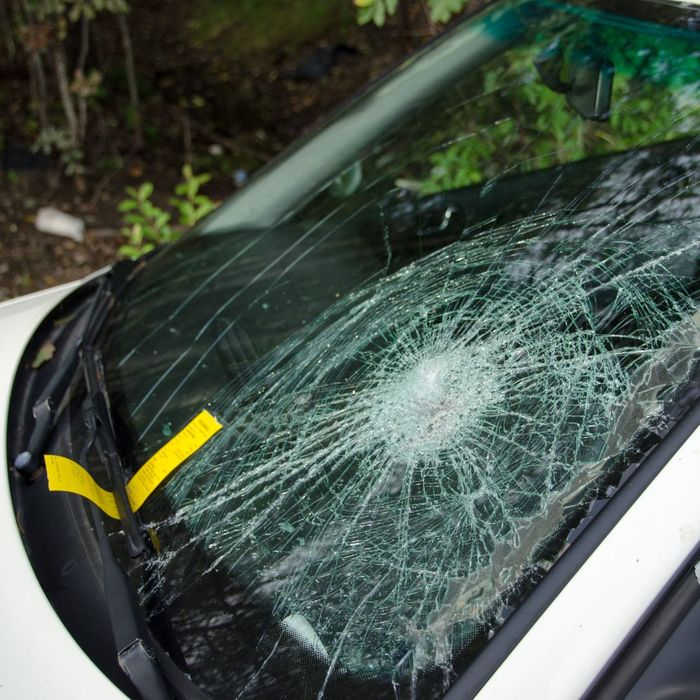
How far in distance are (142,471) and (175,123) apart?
158 inches

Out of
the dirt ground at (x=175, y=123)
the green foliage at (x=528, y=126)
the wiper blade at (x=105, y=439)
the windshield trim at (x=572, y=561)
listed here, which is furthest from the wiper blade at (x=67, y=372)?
the dirt ground at (x=175, y=123)

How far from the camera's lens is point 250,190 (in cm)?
233

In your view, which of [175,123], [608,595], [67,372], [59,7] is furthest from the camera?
[175,123]

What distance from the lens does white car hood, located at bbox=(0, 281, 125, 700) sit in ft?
4.47

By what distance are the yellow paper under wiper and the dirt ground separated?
265cm

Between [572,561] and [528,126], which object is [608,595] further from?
[528,126]

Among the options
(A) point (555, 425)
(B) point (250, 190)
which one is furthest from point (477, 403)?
(B) point (250, 190)

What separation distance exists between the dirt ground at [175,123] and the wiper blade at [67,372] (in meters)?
2.11

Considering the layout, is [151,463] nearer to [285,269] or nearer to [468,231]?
[285,269]

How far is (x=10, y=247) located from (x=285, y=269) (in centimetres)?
272

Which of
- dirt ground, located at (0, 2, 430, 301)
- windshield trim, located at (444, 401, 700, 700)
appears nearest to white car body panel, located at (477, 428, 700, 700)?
windshield trim, located at (444, 401, 700, 700)

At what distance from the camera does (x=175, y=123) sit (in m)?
5.29

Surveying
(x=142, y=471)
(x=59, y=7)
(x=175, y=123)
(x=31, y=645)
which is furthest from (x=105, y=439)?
(x=175, y=123)

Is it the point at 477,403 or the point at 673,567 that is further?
the point at 477,403
